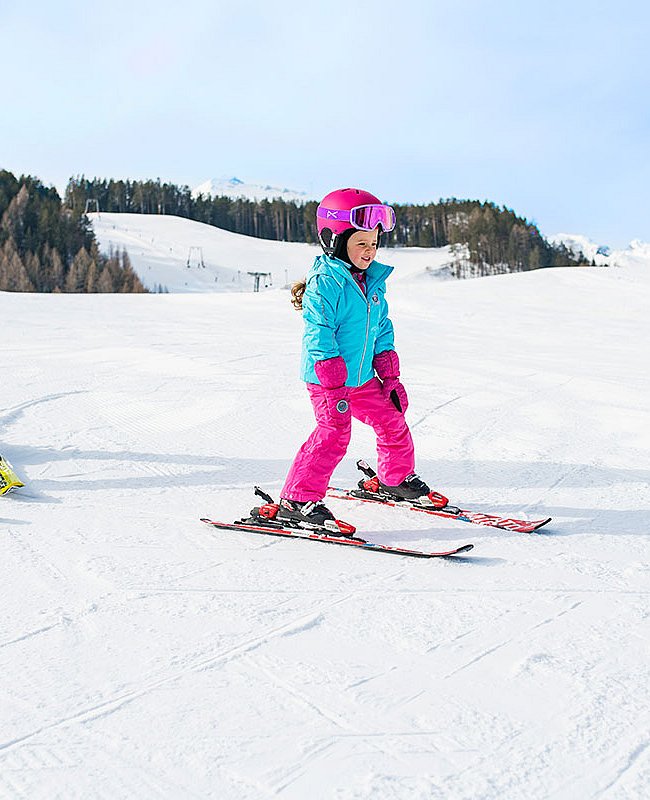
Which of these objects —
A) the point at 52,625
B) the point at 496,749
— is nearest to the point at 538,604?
the point at 496,749

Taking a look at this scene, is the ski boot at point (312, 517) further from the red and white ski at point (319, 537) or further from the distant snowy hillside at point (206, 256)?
the distant snowy hillside at point (206, 256)

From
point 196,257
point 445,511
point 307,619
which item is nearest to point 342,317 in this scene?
point 445,511

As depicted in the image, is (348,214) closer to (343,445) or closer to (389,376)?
(389,376)

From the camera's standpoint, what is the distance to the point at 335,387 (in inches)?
135

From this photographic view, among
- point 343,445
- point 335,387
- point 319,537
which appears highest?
point 335,387

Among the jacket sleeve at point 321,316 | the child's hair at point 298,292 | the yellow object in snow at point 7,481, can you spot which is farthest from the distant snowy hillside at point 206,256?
the jacket sleeve at point 321,316

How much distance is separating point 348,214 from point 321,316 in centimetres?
50

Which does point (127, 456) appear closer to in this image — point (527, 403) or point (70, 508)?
point (70, 508)

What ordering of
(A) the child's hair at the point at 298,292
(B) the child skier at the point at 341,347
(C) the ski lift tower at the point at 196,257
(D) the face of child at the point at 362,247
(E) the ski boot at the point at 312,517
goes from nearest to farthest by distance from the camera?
(E) the ski boot at the point at 312,517, (B) the child skier at the point at 341,347, (D) the face of child at the point at 362,247, (A) the child's hair at the point at 298,292, (C) the ski lift tower at the point at 196,257

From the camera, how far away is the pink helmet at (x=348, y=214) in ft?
11.5

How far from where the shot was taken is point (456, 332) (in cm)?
1327

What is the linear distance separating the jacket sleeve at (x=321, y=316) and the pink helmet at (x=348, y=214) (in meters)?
0.20

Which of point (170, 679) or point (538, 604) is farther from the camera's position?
point (538, 604)

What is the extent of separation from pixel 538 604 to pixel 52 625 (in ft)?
5.30
